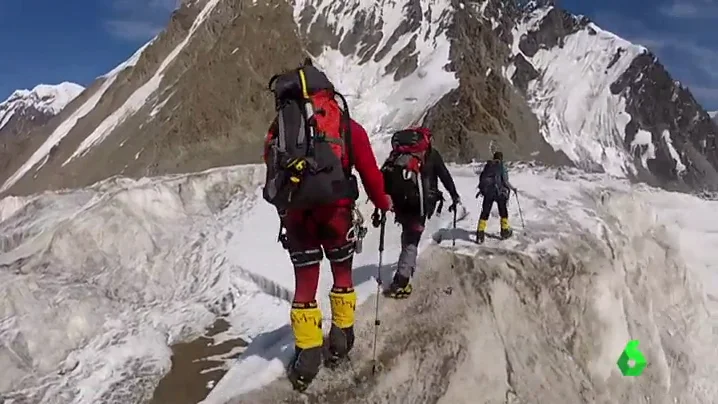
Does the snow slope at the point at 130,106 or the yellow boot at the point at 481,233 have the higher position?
the snow slope at the point at 130,106

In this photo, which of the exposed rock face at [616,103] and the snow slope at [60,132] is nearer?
the snow slope at [60,132]

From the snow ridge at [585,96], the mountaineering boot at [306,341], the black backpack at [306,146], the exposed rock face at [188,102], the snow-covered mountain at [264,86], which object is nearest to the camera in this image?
the black backpack at [306,146]

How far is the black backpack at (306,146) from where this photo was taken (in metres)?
7.29

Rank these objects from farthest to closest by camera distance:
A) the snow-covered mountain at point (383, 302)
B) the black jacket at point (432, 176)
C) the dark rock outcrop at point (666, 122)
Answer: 1. the dark rock outcrop at point (666, 122)
2. the black jacket at point (432, 176)
3. the snow-covered mountain at point (383, 302)

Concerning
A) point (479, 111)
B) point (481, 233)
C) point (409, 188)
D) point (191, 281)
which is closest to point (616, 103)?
point (479, 111)

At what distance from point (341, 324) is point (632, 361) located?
22.5 feet

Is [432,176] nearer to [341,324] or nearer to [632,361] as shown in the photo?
Result: [341,324]

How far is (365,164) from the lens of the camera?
7715mm

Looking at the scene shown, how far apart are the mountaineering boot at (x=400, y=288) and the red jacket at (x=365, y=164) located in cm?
252

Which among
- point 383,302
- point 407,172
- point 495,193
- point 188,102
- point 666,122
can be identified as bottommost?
point 666,122

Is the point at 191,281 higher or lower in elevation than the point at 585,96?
lower

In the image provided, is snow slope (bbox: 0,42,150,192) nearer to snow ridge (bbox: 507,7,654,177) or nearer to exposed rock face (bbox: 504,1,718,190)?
snow ridge (bbox: 507,7,654,177)

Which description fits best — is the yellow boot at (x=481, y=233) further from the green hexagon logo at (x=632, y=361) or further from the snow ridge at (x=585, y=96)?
the snow ridge at (x=585, y=96)

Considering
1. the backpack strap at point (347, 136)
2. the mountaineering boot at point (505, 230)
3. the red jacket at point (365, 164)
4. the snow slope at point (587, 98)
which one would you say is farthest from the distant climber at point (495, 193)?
the snow slope at point (587, 98)
